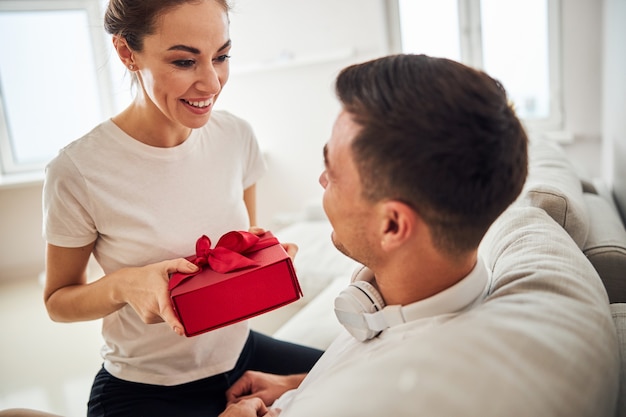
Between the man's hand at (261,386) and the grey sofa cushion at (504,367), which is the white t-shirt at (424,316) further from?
the man's hand at (261,386)

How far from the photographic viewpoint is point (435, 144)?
2.63 feet

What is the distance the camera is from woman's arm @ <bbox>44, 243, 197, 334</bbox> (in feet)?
3.67

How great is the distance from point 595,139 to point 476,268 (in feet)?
11.4

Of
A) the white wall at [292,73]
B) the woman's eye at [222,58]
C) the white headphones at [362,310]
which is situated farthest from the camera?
the white wall at [292,73]

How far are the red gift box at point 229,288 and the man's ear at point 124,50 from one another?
50 centimetres

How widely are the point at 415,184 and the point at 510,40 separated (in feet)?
12.6

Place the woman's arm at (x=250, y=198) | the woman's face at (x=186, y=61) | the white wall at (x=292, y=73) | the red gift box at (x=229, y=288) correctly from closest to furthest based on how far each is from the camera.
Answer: the red gift box at (x=229, y=288) → the woman's face at (x=186, y=61) → the woman's arm at (x=250, y=198) → the white wall at (x=292, y=73)

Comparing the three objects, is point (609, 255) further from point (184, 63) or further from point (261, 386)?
point (184, 63)

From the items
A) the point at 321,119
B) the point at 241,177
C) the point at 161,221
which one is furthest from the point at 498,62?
the point at 161,221

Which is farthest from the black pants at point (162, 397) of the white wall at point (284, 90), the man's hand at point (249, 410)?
the white wall at point (284, 90)

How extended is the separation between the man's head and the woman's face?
0.46 metres

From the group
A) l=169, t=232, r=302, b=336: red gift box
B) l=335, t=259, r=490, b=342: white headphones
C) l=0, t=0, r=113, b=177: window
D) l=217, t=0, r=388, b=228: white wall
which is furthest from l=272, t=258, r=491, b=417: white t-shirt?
l=0, t=0, r=113, b=177: window

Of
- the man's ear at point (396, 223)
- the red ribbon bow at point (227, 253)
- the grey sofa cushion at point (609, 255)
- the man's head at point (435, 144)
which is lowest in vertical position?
the grey sofa cushion at point (609, 255)

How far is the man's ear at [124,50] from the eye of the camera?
49.7 inches
